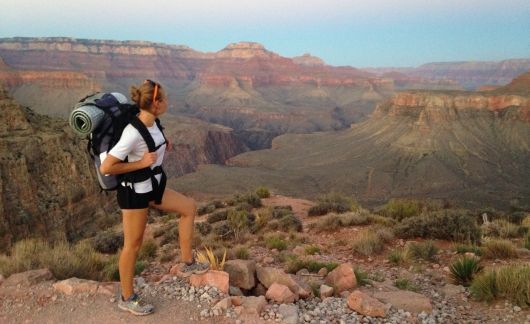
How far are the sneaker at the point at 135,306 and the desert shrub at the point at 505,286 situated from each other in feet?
11.9

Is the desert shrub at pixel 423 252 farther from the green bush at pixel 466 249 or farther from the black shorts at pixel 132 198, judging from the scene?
the black shorts at pixel 132 198

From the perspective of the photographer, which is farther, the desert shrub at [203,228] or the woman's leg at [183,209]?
the desert shrub at [203,228]

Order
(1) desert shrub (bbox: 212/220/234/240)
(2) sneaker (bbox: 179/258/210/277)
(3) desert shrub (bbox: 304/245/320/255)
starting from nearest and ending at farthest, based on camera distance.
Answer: (2) sneaker (bbox: 179/258/210/277) < (3) desert shrub (bbox: 304/245/320/255) < (1) desert shrub (bbox: 212/220/234/240)

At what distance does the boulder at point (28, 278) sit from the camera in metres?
4.77

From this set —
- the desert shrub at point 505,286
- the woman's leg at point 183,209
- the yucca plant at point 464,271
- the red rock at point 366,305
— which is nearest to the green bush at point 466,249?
the yucca plant at point 464,271

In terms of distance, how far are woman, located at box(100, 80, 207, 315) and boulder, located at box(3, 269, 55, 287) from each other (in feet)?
4.28

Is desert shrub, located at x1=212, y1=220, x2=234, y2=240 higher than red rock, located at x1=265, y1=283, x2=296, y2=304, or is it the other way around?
red rock, located at x1=265, y1=283, x2=296, y2=304

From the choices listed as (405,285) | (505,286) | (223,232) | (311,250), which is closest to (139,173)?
(405,285)

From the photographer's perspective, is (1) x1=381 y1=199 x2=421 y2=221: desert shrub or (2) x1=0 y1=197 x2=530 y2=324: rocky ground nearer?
(2) x1=0 y1=197 x2=530 y2=324: rocky ground

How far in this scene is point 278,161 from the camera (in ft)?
248

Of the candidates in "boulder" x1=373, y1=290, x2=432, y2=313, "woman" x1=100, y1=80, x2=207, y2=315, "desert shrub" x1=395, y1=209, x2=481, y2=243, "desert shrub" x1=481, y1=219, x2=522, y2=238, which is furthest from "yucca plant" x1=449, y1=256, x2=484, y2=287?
"woman" x1=100, y1=80, x2=207, y2=315

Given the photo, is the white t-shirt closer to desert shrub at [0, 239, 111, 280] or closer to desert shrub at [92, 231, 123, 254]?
desert shrub at [0, 239, 111, 280]

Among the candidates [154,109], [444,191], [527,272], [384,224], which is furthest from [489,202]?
[154,109]

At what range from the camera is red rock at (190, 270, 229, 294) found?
4.51 m
